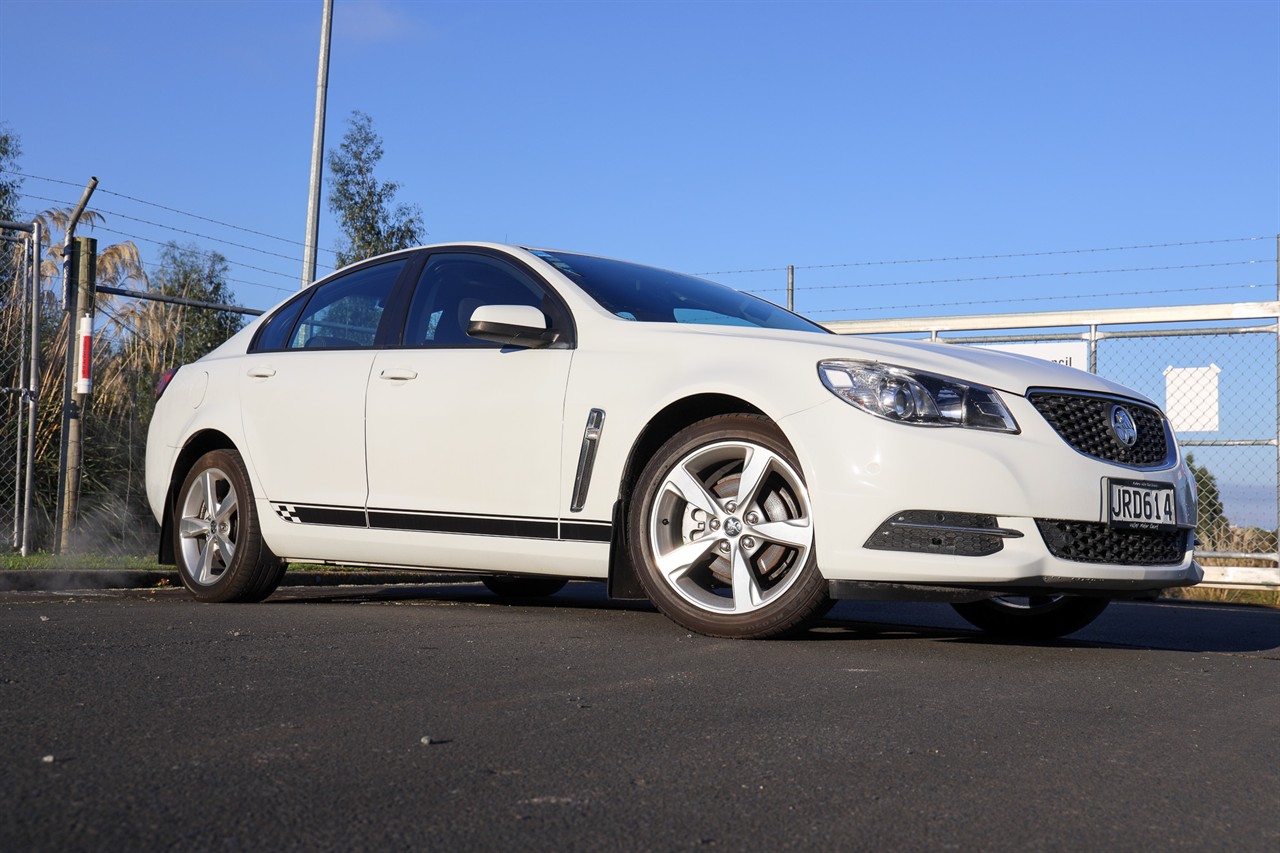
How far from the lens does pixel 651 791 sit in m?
2.58

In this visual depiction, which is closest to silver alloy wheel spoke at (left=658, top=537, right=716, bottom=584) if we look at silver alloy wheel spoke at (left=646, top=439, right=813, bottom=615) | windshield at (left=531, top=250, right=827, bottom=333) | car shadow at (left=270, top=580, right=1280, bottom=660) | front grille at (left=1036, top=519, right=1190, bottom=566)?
silver alloy wheel spoke at (left=646, top=439, right=813, bottom=615)

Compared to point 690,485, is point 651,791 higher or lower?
lower

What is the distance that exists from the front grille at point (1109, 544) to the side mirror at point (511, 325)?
205 cm

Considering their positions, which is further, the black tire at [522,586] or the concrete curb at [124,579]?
the concrete curb at [124,579]

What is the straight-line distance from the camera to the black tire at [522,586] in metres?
7.28

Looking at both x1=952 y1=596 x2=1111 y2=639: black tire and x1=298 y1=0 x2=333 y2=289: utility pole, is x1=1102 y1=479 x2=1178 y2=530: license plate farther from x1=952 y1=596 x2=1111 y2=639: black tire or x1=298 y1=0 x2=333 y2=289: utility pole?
x1=298 y1=0 x2=333 y2=289: utility pole

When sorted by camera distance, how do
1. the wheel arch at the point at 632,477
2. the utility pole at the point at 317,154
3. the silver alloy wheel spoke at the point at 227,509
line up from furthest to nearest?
the utility pole at the point at 317,154
the silver alloy wheel spoke at the point at 227,509
the wheel arch at the point at 632,477

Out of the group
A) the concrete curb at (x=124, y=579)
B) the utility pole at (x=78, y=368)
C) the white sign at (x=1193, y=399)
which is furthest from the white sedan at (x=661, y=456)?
the white sign at (x=1193, y=399)

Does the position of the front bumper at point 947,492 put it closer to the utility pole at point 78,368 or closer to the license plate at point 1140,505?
the license plate at point 1140,505

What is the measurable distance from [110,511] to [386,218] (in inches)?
373

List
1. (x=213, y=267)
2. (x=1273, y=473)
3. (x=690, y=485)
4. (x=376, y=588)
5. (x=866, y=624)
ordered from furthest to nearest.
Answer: (x=213, y=267)
(x=1273, y=473)
(x=376, y=588)
(x=866, y=624)
(x=690, y=485)

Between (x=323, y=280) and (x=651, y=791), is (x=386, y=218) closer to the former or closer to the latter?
(x=323, y=280)

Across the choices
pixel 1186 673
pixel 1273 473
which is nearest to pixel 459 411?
pixel 1186 673

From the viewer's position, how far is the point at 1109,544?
4727mm
